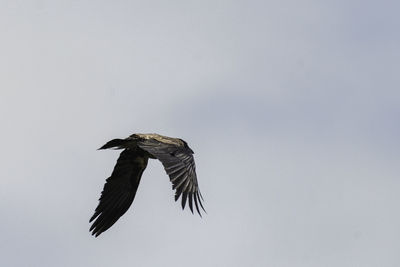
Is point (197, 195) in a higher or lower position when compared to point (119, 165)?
lower

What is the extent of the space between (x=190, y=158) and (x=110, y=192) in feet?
12.7

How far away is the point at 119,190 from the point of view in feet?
104

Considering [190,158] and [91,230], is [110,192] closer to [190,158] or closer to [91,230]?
[91,230]

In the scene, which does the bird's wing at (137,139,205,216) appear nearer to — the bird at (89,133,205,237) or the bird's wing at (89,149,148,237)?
the bird at (89,133,205,237)

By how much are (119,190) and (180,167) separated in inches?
175

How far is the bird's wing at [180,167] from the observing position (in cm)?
2669

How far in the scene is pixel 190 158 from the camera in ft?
93.6

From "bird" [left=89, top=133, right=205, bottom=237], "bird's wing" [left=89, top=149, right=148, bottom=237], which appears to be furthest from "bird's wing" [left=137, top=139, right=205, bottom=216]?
"bird's wing" [left=89, top=149, right=148, bottom=237]

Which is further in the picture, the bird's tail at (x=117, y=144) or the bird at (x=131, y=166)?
the bird's tail at (x=117, y=144)

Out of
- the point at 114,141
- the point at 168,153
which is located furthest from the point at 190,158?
the point at 114,141

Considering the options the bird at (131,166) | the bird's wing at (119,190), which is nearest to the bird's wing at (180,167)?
the bird at (131,166)

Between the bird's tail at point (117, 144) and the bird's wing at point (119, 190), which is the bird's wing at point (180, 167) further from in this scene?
the bird's wing at point (119, 190)

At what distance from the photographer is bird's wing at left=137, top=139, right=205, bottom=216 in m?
26.7

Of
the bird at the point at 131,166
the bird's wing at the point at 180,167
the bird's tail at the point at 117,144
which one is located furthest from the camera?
the bird's tail at the point at 117,144
